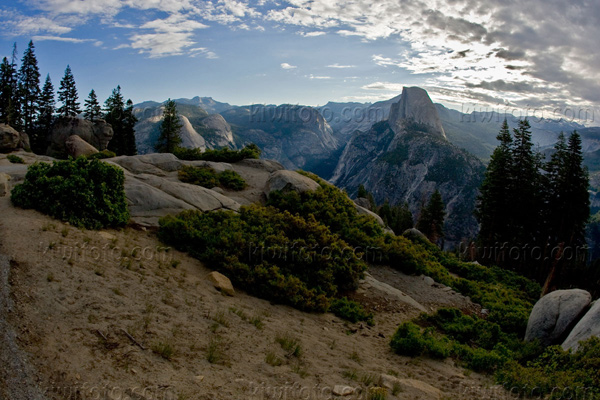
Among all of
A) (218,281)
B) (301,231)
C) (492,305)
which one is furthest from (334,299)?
(492,305)

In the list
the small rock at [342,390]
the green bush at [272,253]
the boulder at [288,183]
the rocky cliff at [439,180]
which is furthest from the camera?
the rocky cliff at [439,180]

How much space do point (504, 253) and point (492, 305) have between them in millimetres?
26098

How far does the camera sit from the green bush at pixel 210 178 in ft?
62.5

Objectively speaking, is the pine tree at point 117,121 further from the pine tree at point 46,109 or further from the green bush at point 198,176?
the green bush at point 198,176

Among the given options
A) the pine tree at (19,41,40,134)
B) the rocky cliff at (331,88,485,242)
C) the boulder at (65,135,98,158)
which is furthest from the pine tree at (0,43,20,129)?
the rocky cliff at (331,88,485,242)

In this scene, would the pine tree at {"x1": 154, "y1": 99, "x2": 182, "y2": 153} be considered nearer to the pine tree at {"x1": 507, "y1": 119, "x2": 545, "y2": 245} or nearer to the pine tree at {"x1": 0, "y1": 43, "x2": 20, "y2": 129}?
the pine tree at {"x1": 0, "y1": 43, "x2": 20, "y2": 129}

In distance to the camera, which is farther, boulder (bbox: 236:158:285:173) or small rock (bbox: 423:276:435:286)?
boulder (bbox: 236:158:285:173)

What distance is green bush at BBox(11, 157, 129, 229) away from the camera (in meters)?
11.1

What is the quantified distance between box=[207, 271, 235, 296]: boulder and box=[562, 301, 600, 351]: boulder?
9051mm

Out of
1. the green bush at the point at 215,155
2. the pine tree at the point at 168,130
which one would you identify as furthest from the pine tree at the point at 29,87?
the green bush at the point at 215,155

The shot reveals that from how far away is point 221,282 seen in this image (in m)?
10.4

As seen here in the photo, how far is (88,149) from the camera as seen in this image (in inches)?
1414

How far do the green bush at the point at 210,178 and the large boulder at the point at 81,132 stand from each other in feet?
118

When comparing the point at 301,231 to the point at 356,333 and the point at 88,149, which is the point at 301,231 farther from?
the point at 88,149
